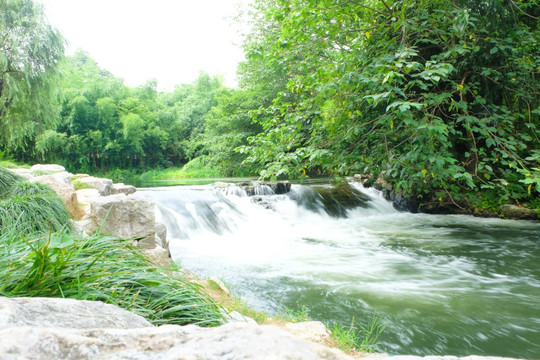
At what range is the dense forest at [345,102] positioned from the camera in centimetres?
504

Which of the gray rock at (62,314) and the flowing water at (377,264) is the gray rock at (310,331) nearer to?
the flowing water at (377,264)

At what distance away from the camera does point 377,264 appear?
18.7ft

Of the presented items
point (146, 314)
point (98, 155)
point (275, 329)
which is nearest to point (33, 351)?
point (275, 329)

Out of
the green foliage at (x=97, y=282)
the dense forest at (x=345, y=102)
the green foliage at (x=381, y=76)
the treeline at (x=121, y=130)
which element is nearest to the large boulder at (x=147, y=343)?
the green foliage at (x=97, y=282)

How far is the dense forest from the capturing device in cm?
504

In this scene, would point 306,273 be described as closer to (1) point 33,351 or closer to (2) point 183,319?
(2) point 183,319

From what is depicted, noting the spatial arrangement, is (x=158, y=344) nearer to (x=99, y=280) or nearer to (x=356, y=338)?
(x=99, y=280)

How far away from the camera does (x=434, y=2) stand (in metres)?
6.02

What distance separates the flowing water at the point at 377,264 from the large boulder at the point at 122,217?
1348 millimetres

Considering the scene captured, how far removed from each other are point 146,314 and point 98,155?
35109mm

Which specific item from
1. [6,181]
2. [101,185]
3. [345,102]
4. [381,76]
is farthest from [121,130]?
[381,76]

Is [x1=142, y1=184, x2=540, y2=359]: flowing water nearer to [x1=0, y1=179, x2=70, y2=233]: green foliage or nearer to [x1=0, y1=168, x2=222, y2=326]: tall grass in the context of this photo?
[x1=0, y1=179, x2=70, y2=233]: green foliage

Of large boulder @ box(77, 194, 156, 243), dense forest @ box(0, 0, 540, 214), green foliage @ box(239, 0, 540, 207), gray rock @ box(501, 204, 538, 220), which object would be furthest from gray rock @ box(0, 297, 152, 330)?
gray rock @ box(501, 204, 538, 220)

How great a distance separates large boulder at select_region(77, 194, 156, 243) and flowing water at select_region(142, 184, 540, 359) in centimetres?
135
